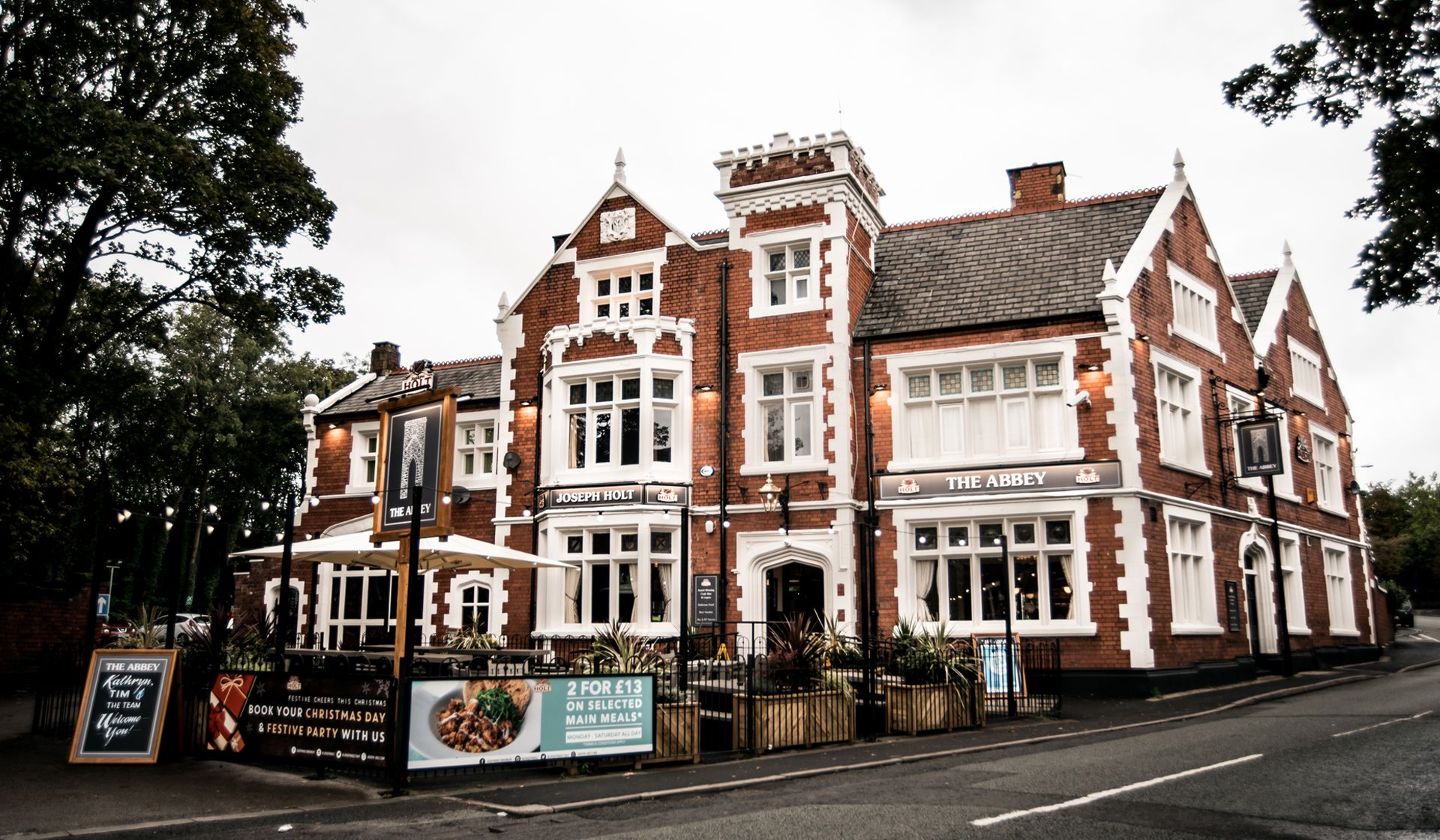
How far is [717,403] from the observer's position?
23.3 meters

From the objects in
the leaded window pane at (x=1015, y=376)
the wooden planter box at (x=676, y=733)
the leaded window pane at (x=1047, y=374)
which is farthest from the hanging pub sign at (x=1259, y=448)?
the wooden planter box at (x=676, y=733)

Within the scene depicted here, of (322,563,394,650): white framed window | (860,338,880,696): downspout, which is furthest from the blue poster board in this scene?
(322,563,394,650): white framed window

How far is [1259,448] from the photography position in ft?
77.1

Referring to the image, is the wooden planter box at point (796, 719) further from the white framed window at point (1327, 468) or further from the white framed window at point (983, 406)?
the white framed window at point (1327, 468)

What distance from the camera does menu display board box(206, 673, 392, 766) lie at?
11547 millimetres

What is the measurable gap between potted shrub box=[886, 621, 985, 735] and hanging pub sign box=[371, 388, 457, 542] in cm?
730

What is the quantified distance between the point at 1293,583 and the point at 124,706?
26.5m

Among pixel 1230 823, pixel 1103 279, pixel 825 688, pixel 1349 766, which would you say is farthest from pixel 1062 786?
pixel 1103 279

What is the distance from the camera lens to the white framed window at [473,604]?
25.5m

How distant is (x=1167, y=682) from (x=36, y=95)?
23480mm

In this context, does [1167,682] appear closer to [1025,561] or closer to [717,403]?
[1025,561]

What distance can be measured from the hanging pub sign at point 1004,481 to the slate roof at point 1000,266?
3.21 m

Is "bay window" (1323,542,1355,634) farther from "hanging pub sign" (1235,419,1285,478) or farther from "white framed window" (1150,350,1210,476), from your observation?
"white framed window" (1150,350,1210,476)

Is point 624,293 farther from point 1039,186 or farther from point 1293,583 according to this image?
point 1293,583
